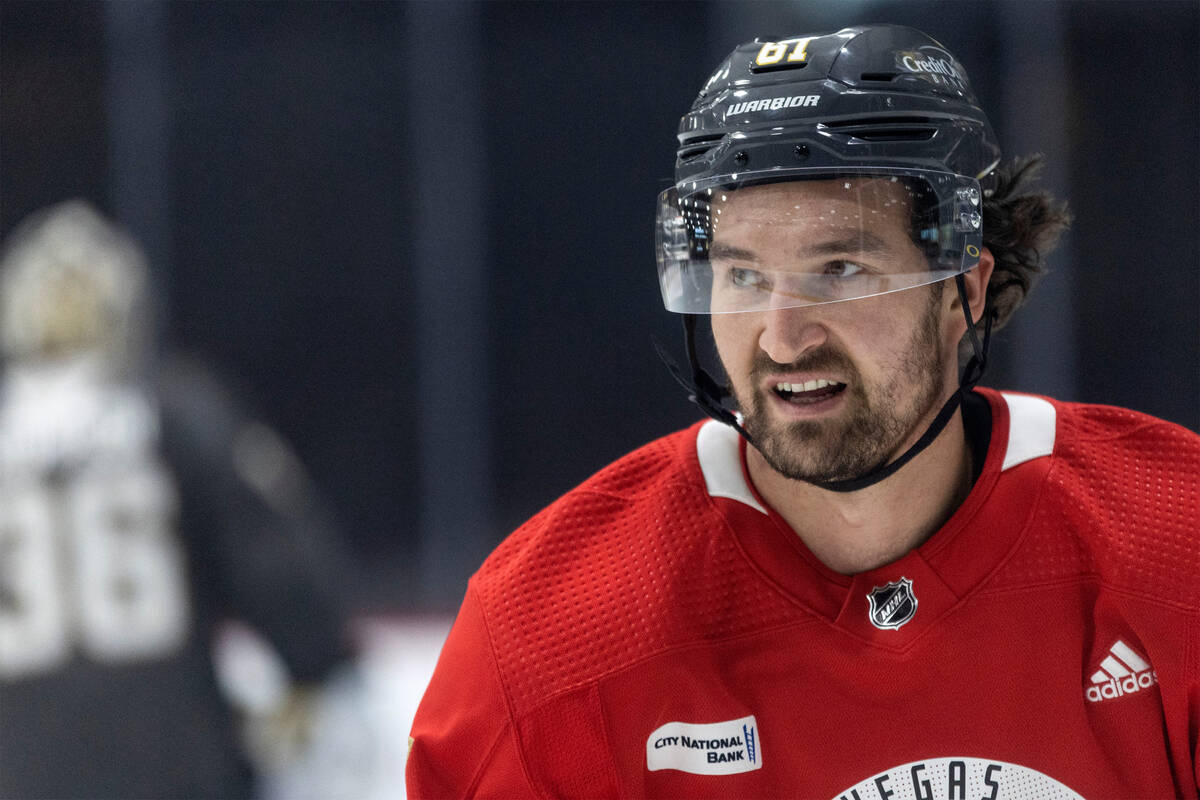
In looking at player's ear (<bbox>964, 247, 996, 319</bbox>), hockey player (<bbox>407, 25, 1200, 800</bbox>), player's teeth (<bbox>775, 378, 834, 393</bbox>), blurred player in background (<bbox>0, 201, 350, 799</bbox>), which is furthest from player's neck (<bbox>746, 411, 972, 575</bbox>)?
blurred player in background (<bbox>0, 201, 350, 799</bbox>)

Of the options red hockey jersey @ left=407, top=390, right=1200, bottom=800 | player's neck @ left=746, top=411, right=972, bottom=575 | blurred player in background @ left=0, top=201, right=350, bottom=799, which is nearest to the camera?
red hockey jersey @ left=407, top=390, right=1200, bottom=800

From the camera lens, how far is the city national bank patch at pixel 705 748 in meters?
1.32

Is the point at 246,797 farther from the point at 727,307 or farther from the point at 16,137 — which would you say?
the point at 16,137

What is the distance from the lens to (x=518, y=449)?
5.70 meters

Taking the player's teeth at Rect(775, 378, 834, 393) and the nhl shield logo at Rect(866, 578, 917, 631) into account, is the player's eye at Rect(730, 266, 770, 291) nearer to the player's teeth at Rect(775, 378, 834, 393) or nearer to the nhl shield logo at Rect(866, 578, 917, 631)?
the player's teeth at Rect(775, 378, 834, 393)

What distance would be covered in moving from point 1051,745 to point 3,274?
2701 mm

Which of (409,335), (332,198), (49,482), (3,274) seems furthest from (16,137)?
(49,482)

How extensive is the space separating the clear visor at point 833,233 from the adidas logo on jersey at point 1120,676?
0.43 m

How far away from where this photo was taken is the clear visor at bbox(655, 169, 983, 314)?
1.37 metres

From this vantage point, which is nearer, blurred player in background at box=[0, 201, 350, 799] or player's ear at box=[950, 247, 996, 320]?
player's ear at box=[950, 247, 996, 320]

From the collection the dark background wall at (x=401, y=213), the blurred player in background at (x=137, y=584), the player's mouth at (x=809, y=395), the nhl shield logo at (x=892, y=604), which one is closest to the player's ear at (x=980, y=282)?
the player's mouth at (x=809, y=395)

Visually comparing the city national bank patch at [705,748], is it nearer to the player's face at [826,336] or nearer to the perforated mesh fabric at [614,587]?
the perforated mesh fabric at [614,587]

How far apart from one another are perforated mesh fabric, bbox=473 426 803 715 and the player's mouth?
0.44 ft

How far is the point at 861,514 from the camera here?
1413mm
